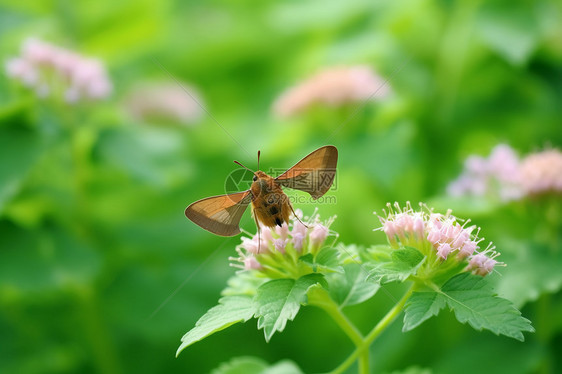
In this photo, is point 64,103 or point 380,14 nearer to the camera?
point 64,103

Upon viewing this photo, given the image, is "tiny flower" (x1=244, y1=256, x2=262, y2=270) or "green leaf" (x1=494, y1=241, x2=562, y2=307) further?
"green leaf" (x1=494, y1=241, x2=562, y2=307)

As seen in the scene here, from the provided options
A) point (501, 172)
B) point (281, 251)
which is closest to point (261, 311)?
point (281, 251)

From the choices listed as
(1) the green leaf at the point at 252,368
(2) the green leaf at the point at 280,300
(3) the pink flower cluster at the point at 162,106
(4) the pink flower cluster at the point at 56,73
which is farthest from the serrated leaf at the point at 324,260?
(3) the pink flower cluster at the point at 162,106

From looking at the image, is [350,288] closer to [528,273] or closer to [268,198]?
[268,198]

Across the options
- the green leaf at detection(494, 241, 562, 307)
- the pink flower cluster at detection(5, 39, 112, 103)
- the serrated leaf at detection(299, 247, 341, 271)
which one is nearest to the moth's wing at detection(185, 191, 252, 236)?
the serrated leaf at detection(299, 247, 341, 271)

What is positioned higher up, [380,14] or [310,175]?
[380,14]

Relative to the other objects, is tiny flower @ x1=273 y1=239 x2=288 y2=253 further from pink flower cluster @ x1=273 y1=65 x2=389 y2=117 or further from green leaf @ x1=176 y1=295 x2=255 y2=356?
pink flower cluster @ x1=273 y1=65 x2=389 y2=117

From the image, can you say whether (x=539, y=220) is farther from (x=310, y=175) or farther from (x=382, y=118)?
(x=310, y=175)
